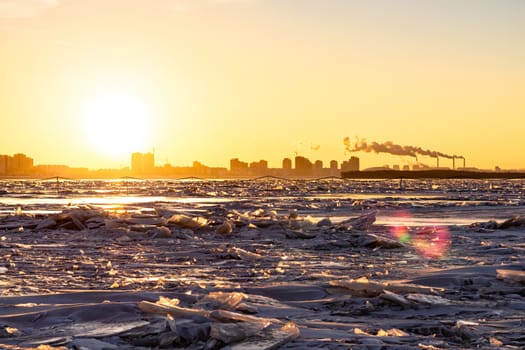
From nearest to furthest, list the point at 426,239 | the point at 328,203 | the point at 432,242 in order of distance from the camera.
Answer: the point at 432,242 < the point at 426,239 < the point at 328,203

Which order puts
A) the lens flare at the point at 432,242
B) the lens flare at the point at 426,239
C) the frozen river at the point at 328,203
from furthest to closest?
1. the frozen river at the point at 328,203
2. the lens flare at the point at 426,239
3. the lens flare at the point at 432,242

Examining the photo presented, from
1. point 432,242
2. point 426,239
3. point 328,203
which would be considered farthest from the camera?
point 328,203

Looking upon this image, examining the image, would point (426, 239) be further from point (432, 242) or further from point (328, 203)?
point (328, 203)

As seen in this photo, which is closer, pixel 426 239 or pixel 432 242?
pixel 432 242

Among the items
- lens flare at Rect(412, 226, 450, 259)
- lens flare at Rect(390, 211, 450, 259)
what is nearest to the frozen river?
lens flare at Rect(390, 211, 450, 259)

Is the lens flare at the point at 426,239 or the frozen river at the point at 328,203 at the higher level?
the lens flare at the point at 426,239

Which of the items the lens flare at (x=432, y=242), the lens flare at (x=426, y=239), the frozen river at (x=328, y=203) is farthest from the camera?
the frozen river at (x=328, y=203)

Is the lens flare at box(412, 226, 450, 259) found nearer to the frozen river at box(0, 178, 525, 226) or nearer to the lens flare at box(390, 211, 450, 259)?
A: the lens flare at box(390, 211, 450, 259)

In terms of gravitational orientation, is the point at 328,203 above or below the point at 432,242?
below

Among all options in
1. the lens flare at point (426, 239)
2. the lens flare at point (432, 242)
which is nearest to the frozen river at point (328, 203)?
the lens flare at point (426, 239)

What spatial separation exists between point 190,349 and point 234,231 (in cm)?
1119

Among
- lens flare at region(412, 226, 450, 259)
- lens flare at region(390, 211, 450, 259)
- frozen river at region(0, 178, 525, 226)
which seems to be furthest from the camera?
frozen river at region(0, 178, 525, 226)

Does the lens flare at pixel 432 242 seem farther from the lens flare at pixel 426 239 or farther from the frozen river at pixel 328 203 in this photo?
the frozen river at pixel 328 203

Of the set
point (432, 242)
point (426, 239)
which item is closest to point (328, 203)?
point (426, 239)
